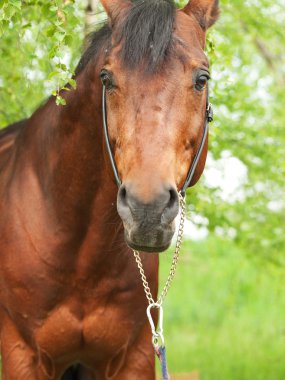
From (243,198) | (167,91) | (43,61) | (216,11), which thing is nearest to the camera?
(167,91)

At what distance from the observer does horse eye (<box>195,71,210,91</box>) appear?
372cm

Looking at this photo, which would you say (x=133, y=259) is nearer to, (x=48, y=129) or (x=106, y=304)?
(x=106, y=304)

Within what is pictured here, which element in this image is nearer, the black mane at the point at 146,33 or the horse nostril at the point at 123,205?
the horse nostril at the point at 123,205

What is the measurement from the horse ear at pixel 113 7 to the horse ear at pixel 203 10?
27cm

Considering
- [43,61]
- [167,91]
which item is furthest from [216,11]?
A: [43,61]

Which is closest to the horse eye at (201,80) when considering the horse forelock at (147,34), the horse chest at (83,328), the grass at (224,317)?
the horse forelock at (147,34)

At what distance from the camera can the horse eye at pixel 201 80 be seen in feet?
12.2

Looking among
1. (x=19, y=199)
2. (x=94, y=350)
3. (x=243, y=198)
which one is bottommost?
(x=243, y=198)

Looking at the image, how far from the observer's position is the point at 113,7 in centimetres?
401

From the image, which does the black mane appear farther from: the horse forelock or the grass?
the grass

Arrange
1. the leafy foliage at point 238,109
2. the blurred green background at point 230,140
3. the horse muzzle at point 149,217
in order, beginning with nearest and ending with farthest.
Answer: the horse muzzle at point 149,217 < the blurred green background at point 230,140 < the leafy foliage at point 238,109

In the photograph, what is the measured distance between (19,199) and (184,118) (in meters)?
1.12

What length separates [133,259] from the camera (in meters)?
4.32

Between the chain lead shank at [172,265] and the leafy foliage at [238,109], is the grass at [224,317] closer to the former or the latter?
the leafy foliage at [238,109]
